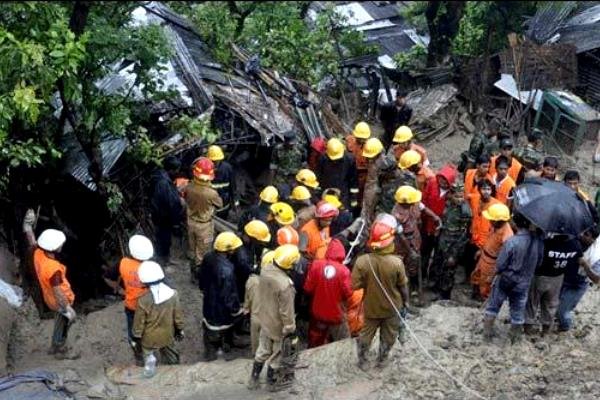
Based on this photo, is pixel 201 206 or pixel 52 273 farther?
pixel 201 206

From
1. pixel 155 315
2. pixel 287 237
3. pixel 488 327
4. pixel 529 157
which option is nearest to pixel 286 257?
pixel 287 237

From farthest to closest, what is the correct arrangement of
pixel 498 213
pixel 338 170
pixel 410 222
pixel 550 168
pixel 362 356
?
pixel 338 170 < pixel 550 168 < pixel 410 222 < pixel 498 213 < pixel 362 356

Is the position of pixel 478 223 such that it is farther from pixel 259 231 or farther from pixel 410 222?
pixel 259 231

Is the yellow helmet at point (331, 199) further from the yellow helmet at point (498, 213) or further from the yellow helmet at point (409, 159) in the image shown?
the yellow helmet at point (498, 213)

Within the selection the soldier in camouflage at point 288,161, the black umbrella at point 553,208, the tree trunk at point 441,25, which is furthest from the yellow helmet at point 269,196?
the tree trunk at point 441,25

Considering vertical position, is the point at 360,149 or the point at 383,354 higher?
the point at 360,149

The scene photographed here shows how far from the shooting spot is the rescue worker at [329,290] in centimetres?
743

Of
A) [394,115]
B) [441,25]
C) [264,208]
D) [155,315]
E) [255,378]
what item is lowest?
[255,378]

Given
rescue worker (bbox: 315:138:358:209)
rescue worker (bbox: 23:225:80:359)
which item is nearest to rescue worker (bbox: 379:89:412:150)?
rescue worker (bbox: 315:138:358:209)

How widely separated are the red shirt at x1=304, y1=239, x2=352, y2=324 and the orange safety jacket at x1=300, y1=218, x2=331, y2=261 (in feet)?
1.22

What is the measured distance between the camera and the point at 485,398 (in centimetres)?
661

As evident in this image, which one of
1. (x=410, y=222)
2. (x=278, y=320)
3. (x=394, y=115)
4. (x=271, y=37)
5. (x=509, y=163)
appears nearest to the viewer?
(x=278, y=320)

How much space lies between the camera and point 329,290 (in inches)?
295

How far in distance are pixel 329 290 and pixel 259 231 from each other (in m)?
1.14
